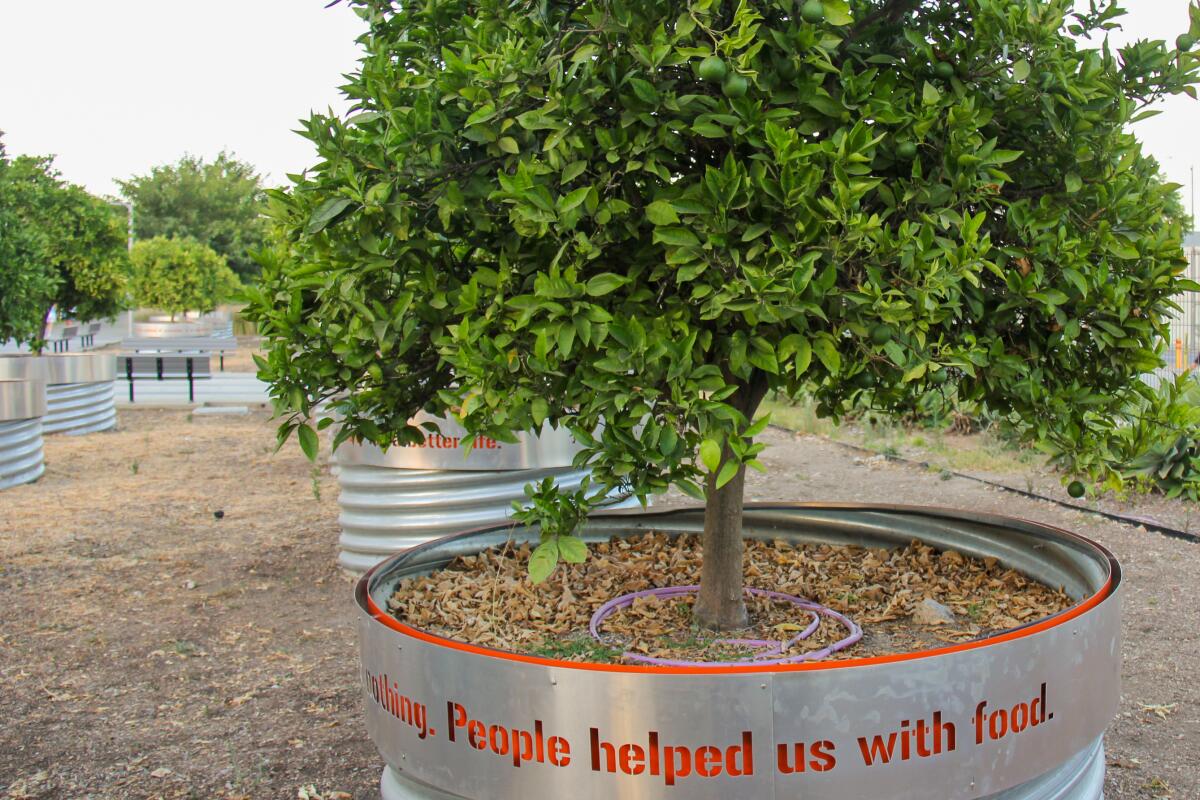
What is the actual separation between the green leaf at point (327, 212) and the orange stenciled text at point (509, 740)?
1.18m

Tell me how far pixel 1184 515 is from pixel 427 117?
752 centimetres

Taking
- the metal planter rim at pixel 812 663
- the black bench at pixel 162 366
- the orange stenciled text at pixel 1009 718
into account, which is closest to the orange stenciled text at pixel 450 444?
the metal planter rim at pixel 812 663

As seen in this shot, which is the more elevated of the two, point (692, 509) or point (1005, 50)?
point (1005, 50)

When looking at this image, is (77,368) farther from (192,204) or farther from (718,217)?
(192,204)

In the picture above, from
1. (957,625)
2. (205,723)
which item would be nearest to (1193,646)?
(957,625)

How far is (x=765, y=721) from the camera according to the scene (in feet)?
8.38

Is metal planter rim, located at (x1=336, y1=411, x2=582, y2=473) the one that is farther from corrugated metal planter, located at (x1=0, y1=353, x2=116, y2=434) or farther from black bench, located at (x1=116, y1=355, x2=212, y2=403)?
black bench, located at (x1=116, y1=355, x2=212, y2=403)

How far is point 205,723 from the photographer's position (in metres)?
4.71

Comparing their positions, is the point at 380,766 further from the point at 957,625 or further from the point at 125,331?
the point at 125,331

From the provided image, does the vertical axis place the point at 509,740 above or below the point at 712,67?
below

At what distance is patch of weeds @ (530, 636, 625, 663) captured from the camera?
3324 millimetres

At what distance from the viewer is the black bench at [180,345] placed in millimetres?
28562

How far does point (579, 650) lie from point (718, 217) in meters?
1.49

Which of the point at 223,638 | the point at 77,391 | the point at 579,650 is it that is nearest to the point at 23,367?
the point at 77,391
